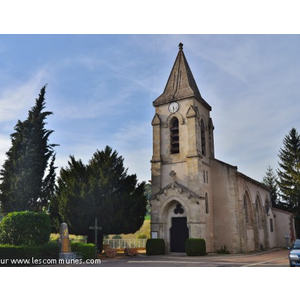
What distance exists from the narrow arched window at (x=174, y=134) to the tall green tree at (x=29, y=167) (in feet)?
32.9

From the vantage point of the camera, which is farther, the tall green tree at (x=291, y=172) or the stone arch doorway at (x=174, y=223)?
the tall green tree at (x=291, y=172)

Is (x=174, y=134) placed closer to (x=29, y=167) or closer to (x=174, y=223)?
(x=174, y=223)

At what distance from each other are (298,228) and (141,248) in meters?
18.8

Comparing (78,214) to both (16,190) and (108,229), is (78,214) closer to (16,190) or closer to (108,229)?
(108,229)

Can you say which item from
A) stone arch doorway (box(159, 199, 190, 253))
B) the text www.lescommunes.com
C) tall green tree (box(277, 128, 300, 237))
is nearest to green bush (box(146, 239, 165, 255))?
stone arch doorway (box(159, 199, 190, 253))

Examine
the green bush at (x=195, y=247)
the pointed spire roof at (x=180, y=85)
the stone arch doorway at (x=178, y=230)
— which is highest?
the pointed spire roof at (x=180, y=85)

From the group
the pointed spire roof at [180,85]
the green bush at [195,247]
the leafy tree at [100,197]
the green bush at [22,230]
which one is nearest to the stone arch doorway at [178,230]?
the green bush at [195,247]

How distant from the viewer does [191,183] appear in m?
24.6

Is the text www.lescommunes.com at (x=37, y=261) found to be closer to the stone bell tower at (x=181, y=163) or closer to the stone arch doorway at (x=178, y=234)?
the stone arch doorway at (x=178, y=234)

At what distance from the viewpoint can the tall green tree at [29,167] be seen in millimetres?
23453

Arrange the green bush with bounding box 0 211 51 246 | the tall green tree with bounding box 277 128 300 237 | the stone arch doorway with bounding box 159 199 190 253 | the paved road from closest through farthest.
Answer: the paved road → the green bush with bounding box 0 211 51 246 → the stone arch doorway with bounding box 159 199 190 253 → the tall green tree with bounding box 277 128 300 237

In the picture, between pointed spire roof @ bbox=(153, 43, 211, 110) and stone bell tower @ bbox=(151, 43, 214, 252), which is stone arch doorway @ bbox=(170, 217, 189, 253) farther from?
pointed spire roof @ bbox=(153, 43, 211, 110)

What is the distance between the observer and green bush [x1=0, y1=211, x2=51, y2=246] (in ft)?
A: 57.2

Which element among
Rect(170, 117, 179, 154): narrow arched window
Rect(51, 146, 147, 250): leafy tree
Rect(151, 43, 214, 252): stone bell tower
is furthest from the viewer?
Rect(170, 117, 179, 154): narrow arched window
